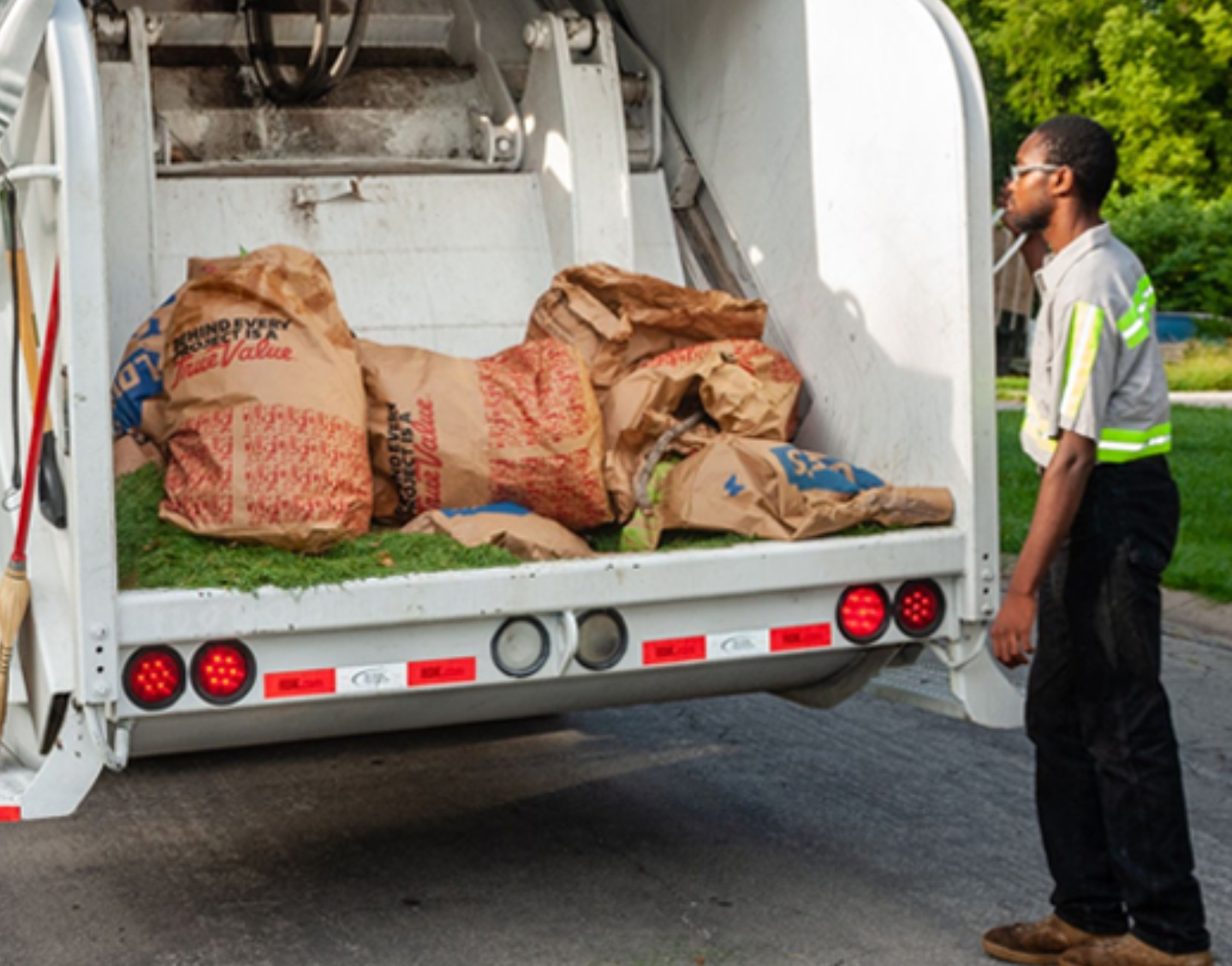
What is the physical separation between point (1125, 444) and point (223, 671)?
1754mm

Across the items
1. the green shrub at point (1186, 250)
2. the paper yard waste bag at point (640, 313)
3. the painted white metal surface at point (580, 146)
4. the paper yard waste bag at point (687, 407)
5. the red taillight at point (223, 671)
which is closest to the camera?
the red taillight at point (223, 671)

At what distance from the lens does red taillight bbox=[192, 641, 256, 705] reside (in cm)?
371

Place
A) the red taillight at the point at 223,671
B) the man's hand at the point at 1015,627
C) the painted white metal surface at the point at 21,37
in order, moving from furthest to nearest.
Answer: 1. the man's hand at the point at 1015,627
2. the red taillight at the point at 223,671
3. the painted white metal surface at the point at 21,37

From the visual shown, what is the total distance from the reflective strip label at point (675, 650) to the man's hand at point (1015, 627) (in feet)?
1.99

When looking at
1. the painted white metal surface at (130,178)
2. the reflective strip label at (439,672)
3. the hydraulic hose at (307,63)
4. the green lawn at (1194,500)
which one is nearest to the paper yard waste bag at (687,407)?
the reflective strip label at (439,672)

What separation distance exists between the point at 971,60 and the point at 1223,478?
278 inches

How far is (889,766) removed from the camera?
5672 millimetres

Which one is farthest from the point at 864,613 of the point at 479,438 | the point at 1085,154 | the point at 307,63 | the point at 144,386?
the point at 307,63

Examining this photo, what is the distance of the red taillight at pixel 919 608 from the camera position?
424cm

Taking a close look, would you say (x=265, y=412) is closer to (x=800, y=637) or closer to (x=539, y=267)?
(x=800, y=637)

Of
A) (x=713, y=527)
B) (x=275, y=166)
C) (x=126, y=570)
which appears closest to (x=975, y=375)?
(x=713, y=527)

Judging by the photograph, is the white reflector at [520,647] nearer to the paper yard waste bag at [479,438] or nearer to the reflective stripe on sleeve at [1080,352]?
the paper yard waste bag at [479,438]

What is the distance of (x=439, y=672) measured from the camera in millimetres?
3887

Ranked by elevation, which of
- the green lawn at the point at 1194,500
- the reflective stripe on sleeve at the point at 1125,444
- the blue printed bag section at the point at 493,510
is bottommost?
the green lawn at the point at 1194,500
